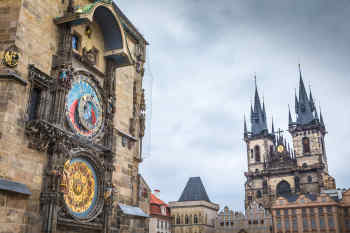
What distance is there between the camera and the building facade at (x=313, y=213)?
205 feet

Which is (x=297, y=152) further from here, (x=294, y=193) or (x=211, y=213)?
(x=211, y=213)

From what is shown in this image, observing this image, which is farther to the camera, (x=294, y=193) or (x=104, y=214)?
(x=294, y=193)

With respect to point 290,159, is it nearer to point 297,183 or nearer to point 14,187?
point 297,183

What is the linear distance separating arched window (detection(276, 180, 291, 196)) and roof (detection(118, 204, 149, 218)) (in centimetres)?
6688

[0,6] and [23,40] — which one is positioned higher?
[0,6]

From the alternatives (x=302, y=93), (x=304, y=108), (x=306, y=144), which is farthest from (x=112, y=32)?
(x=302, y=93)

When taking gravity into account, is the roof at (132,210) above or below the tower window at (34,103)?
below

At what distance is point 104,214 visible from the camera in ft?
53.2

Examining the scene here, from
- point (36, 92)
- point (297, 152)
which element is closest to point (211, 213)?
point (297, 152)

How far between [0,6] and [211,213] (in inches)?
2605

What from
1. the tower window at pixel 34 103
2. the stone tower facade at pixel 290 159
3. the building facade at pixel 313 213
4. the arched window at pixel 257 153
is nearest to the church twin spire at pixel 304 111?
the stone tower facade at pixel 290 159

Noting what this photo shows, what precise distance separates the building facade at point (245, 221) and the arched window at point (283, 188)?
1120cm

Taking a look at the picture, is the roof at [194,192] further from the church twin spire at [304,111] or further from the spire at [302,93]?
the spire at [302,93]

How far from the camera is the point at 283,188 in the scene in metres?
80.9
